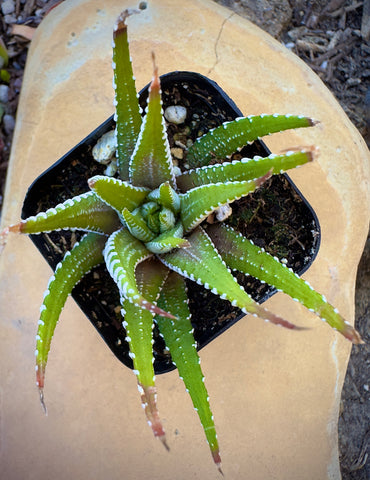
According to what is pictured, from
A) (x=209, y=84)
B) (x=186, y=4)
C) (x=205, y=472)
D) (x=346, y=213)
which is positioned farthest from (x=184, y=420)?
(x=186, y=4)

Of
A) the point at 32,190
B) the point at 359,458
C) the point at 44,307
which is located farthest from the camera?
the point at 359,458

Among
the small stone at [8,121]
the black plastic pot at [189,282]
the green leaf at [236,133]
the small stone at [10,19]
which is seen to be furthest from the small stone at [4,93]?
the green leaf at [236,133]

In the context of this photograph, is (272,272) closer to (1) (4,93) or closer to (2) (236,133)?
(2) (236,133)

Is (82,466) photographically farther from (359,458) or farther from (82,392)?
(359,458)

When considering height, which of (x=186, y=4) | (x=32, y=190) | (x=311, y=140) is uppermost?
(x=186, y=4)

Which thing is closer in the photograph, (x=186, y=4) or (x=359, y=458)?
(x=186, y=4)

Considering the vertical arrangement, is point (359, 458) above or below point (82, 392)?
below

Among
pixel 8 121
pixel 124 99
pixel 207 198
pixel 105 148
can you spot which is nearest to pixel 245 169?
pixel 207 198

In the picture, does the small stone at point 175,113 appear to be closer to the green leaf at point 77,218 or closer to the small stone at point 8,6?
the green leaf at point 77,218
